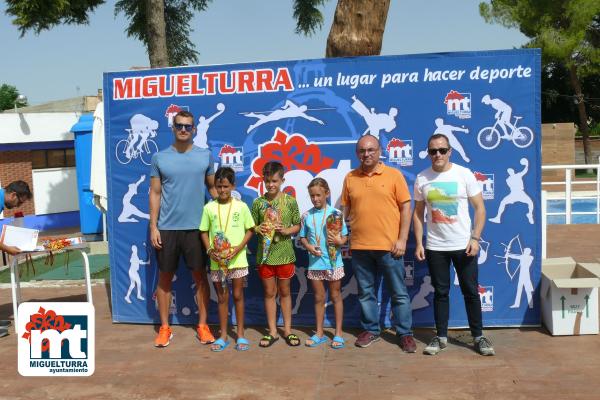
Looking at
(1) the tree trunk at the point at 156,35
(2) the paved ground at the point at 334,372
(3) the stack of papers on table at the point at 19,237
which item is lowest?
(2) the paved ground at the point at 334,372

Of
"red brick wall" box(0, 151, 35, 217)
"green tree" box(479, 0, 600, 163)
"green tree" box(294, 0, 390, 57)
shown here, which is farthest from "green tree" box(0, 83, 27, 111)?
"green tree" box(294, 0, 390, 57)

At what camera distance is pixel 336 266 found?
17.2 feet

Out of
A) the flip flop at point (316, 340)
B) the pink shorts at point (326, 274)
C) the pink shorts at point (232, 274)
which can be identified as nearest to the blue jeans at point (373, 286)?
the pink shorts at point (326, 274)

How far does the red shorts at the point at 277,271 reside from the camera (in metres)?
5.30

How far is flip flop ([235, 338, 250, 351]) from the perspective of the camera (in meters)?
5.27

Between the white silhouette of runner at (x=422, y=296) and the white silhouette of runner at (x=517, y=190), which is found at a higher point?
the white silhouette of runner at (x=517, y=190)

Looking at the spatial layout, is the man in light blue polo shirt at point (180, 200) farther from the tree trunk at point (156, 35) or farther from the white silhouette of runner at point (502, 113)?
the tree trunk at point (156, 35)

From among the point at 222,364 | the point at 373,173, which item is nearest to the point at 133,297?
the point at 222,364

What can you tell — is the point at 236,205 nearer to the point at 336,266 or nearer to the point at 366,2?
the point at 336,266

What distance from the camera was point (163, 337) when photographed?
5539mm

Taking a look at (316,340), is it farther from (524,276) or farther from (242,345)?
(524,276)

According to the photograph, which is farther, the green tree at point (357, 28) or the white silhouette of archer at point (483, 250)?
the green tree at point (357, 28)

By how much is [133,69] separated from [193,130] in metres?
1.00

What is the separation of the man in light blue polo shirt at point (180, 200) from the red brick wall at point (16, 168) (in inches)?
460
